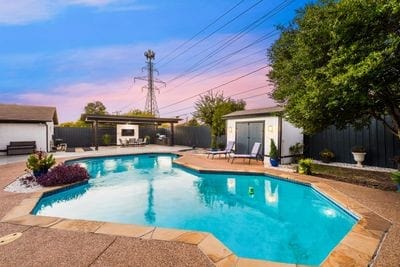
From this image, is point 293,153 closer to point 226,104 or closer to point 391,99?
point 391,99

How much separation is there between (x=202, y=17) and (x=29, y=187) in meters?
14.4

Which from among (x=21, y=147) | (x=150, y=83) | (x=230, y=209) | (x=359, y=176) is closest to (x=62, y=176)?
(x=230, y=209)

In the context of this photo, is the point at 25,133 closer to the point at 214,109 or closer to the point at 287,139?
the point at 214,109

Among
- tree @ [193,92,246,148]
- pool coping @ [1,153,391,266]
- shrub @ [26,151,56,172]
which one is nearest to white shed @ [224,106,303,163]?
tree @ [193,92,246,148]

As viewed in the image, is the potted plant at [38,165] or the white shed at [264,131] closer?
the potted plant at [38,165]

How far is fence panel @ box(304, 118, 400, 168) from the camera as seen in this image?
8.86 meters

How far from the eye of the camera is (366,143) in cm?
960

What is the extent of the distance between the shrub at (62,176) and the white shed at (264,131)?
25.0 feet

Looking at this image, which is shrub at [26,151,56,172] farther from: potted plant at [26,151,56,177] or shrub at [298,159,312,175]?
shrub at [298,159,312,175]

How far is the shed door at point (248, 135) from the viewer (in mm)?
11800

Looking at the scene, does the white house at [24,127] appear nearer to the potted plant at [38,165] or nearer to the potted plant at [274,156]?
the potted plant at [38,165]

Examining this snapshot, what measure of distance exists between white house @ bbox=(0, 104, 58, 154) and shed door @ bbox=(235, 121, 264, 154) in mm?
12803

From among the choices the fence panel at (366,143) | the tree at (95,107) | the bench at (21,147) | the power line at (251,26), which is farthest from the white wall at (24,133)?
the tree at (95,107)

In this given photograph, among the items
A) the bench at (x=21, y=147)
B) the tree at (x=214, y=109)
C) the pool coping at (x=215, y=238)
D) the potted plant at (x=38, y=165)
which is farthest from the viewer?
the tree at (x=214, y=109)
